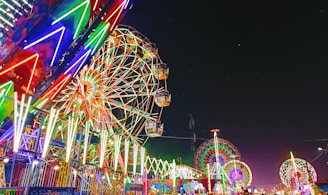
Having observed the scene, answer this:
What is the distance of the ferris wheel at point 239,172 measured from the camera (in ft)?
102

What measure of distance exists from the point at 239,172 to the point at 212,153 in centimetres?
440

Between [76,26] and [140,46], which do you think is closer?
[76,26]

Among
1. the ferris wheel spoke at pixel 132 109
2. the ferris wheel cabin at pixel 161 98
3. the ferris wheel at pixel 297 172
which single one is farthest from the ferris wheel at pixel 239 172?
the ferris wheel spoke at pixel 132 109

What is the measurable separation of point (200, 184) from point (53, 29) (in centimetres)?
2126

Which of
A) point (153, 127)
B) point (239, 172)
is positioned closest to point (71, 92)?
point (153, 127)

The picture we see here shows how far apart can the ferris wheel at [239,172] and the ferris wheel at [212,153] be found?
0.83 meters

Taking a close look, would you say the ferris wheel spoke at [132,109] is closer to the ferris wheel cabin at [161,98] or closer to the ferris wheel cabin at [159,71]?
the ferris wheel cabin at [161,98]

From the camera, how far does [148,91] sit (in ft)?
60.0

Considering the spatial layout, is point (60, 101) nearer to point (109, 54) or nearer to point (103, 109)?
point (103, 109)

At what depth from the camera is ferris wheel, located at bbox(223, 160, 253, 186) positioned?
31177 mm

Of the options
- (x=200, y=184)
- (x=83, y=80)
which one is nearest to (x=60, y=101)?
(x=83, y=80)

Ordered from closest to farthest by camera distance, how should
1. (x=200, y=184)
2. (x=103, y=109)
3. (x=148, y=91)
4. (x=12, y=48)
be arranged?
(x=12, y=48), (x=103, y=109), (x=148, y=91), (x=200, y=184)

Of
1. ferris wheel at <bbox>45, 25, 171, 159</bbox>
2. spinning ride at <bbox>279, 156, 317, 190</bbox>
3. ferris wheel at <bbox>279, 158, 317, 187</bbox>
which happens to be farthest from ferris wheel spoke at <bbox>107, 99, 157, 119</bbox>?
ferris wheel at <bbox>279, 158, 317, 187</bbox>

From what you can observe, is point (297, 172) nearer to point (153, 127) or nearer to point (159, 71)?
point (153, 127)
